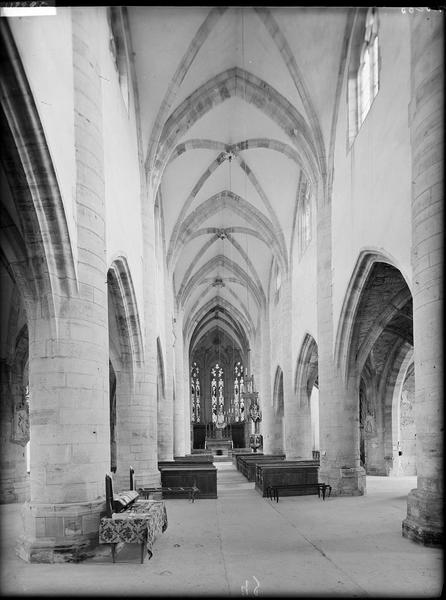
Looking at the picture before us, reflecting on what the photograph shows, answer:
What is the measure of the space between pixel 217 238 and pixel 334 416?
16.3 m

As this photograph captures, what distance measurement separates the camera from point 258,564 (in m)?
8.35

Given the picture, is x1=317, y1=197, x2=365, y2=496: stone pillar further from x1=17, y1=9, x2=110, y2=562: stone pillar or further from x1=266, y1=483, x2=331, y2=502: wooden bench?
x1=17, y1=9, x2=110, y2=562: stone pillar

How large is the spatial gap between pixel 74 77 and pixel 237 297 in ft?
103

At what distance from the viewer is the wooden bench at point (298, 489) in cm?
1606

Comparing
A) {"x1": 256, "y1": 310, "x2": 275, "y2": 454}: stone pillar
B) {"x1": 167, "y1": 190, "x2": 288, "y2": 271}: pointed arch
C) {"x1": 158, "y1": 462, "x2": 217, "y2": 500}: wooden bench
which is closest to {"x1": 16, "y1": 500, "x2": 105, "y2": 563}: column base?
{"x1": 158, "y1": 462, "x2": 217, "y2": 500}: wooden bench

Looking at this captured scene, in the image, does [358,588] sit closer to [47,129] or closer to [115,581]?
[115,581]

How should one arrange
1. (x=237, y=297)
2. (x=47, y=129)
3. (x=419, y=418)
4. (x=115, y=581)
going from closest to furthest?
1. (x=115, y=581)
2. (x=47, y=129)
3. (x=419, y=418)
4. (x=237, y=297)

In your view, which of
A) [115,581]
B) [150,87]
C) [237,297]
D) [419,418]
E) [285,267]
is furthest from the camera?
[237,297]

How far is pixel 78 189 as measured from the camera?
972 cm

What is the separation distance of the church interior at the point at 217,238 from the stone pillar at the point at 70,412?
3cm

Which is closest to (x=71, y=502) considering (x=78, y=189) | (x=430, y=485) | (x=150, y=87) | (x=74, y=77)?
(x=78, y=189)

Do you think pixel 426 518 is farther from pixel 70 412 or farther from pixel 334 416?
pixel 334 416

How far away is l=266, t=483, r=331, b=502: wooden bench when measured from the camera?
16.1 metres

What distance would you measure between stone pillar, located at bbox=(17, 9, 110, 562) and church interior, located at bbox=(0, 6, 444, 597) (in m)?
0.03
